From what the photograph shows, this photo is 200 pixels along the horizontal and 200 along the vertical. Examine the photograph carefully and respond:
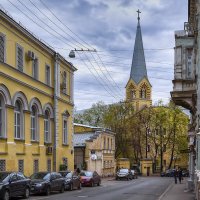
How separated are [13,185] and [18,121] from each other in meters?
11.3

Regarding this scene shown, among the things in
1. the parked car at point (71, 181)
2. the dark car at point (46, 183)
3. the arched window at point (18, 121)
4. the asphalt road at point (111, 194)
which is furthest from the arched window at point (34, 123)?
the dark car at point (46, 183)

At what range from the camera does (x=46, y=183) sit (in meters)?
31.5

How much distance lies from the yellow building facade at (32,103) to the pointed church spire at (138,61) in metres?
59.6

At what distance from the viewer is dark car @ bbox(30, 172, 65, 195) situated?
31.0 m

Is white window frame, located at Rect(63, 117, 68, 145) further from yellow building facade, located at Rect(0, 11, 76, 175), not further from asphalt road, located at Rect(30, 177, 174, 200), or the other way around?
asphalt road, located at Rect(30, 177, 174, 200)

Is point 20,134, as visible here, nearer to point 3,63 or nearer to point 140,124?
point 3,63

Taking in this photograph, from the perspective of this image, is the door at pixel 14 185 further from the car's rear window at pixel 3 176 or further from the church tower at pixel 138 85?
the church tower at pixel 138 85

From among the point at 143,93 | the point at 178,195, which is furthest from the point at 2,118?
the point at 143,93

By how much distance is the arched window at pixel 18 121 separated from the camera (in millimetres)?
36688

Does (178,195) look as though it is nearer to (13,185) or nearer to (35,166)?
(13,185)

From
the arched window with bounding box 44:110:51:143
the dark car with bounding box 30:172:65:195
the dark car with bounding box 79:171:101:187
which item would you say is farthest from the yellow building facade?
the dark car with bounding box 30:172:65:195

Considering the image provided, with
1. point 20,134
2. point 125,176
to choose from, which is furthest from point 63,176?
point 125,176

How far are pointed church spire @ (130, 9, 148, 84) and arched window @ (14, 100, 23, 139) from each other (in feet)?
239

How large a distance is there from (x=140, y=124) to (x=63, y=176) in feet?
187
